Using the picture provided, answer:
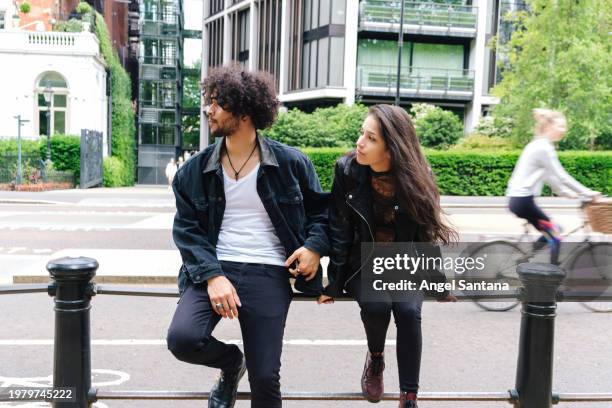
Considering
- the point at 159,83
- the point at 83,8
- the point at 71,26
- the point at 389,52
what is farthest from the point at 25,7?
the point at 159,83

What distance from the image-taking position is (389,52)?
38.8 m

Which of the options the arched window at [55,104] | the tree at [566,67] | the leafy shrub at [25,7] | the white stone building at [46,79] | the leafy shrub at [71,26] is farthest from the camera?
the leafy shrub at [71,26]

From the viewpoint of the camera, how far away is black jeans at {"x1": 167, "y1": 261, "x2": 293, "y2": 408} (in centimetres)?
291

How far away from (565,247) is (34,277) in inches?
248

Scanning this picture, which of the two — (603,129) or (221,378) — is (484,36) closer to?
(603,129)

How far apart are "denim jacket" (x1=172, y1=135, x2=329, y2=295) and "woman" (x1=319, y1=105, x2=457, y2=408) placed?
0.43 feet

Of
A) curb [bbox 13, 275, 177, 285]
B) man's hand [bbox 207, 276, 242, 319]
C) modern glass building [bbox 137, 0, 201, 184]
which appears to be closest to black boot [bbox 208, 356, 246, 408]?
man's hand [bbox 207, 276, 242, 319]

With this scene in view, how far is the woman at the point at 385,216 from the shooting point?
3.12 m

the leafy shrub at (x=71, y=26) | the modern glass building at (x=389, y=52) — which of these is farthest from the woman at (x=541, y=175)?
the leafy shrub at (x=71, y=26)

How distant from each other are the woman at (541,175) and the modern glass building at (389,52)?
3024 centimetres

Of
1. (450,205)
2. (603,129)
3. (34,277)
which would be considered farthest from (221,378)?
(603,129)

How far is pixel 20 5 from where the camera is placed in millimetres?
34875

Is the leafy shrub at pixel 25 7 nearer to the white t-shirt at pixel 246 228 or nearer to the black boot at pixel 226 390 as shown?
the white t-shirt at pixel 246 228

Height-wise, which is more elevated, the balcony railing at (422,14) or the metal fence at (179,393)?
the balcony railing at (422,14)
